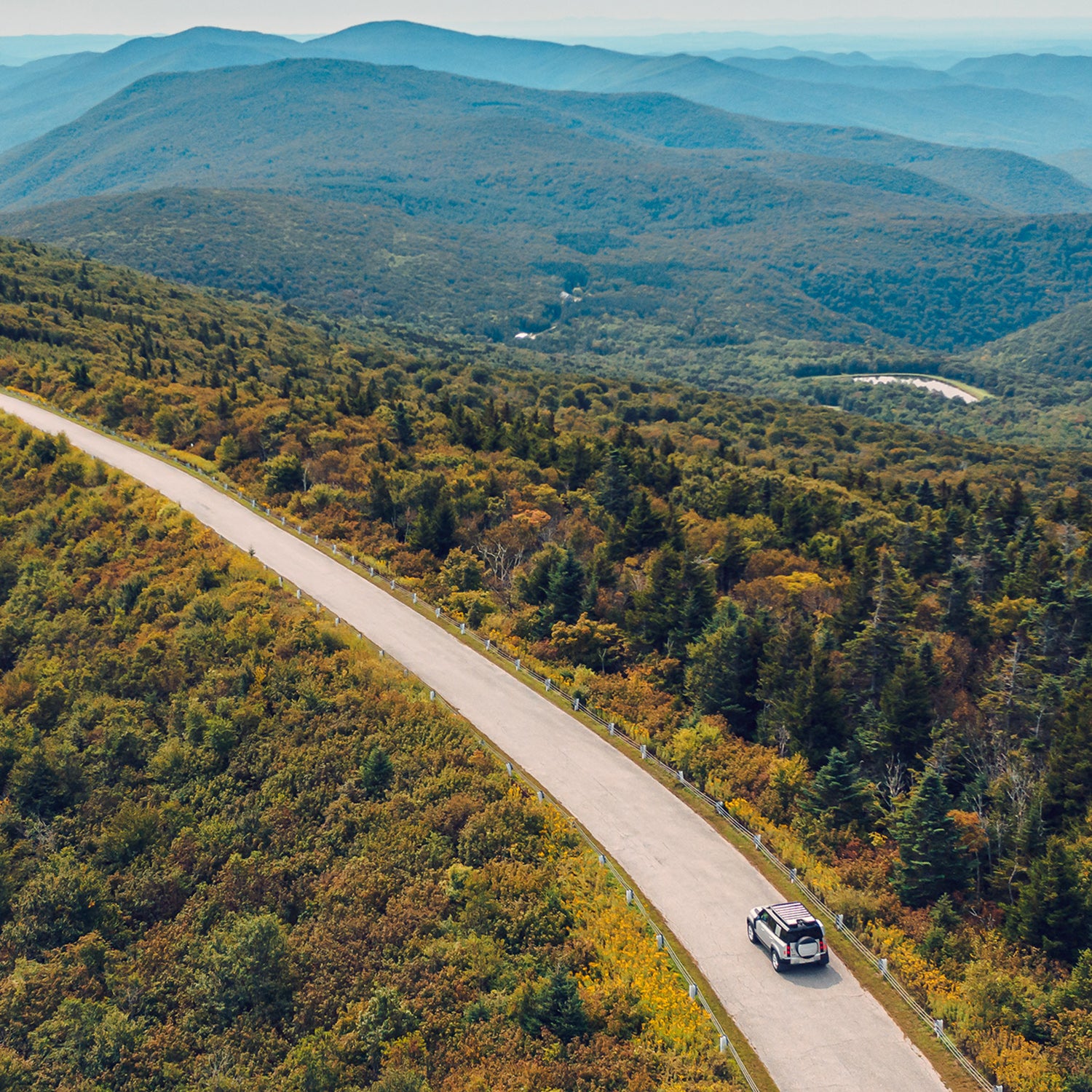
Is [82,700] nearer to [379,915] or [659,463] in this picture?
[379,915]

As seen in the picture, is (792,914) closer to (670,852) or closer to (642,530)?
(670,852)

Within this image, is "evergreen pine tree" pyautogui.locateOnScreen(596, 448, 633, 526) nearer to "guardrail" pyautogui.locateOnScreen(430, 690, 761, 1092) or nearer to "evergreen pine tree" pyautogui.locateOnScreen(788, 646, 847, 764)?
"guardrail" pyautogui.locateOnScreen(430, 690, 761, 1092)

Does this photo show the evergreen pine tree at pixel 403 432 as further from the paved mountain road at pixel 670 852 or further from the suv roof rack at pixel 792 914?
the suv roof rack at pixel 792 914

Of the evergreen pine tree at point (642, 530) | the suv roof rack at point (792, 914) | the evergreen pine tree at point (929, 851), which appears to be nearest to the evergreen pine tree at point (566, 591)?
the evergreen pine tree at point (642, 530)

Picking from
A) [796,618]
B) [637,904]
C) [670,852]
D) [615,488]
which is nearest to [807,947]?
[637,904]

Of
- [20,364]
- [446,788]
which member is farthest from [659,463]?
[20,364]

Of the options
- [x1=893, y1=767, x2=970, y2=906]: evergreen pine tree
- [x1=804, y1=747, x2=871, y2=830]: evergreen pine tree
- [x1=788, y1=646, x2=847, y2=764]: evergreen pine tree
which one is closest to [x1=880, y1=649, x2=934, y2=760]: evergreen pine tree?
[x1=788, y1=646, x2=847, y2=764]: evergreen pine tree
